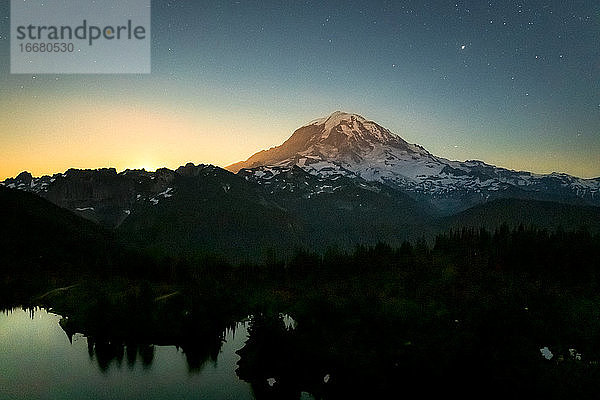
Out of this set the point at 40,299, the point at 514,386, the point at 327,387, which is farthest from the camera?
the point at 40,299

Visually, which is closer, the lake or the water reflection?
the lake

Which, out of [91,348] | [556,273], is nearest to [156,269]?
[91,348]

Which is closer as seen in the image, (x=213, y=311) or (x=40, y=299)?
(x=213, y=311)

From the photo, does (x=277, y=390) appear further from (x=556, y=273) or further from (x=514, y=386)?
(x=556, y=273)

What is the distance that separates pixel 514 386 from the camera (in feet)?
143

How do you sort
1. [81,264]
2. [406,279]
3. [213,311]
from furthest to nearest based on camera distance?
[81,264] → [406,279] → [213,311]

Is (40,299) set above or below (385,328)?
below

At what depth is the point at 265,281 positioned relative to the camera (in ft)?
558

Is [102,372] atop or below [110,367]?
atop

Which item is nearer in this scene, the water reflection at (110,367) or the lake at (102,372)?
the lake at (102,372)

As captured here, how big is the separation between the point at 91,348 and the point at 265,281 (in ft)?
299

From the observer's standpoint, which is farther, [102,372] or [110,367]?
[110,367]

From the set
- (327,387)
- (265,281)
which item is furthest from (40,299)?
(327,387)

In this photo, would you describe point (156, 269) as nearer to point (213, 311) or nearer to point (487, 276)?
point (213, 311)
